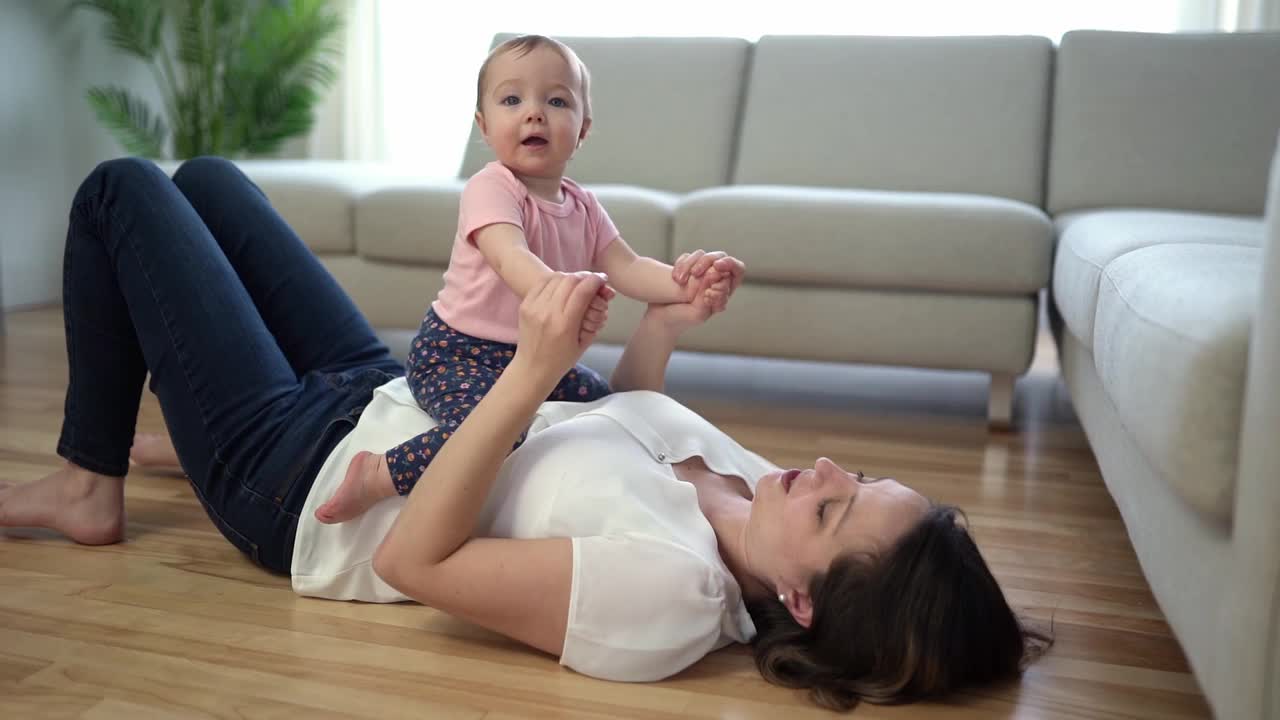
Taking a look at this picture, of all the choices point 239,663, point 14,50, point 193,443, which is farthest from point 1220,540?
point 14,50

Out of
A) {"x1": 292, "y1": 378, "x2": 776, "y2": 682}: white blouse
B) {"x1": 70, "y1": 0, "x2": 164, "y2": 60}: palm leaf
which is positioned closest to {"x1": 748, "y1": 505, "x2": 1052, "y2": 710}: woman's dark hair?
{"x1": 292, "y1": 378, "x2": 776, "y2": 682}: white blouse

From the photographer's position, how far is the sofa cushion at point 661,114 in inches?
139

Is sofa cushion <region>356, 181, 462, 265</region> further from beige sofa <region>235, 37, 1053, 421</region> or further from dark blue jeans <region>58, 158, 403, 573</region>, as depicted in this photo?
dark blue jeans <region>58, 158, 403, 573</region>

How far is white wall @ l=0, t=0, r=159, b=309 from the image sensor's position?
4121 mm

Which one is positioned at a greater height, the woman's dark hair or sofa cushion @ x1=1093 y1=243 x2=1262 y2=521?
sofa cushion @ x1=1093 y1=243 x2=1262 y2=521

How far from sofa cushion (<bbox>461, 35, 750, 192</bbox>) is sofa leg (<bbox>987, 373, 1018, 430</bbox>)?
1103 mm

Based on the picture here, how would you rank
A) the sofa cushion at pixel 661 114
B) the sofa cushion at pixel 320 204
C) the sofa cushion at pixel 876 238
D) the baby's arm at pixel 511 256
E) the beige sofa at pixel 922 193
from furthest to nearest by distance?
the sofa cushion at pixel 661 114
the sofa cushion at pixel 320 204
the sofa cushion at pixel 876 238
the beige sofa at pixel 922 193
the baby's arm at pixel 511 256

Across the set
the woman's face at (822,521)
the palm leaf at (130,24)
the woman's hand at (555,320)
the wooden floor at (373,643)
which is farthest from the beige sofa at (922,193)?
the palm leaf at (130,24)

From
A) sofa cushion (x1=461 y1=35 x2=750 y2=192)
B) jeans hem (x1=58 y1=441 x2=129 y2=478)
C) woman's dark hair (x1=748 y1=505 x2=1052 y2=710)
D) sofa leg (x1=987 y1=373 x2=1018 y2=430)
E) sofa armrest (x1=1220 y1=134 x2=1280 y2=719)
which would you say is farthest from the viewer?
sofa cushion (x1=461 y1=35 x2=750 y2=192)

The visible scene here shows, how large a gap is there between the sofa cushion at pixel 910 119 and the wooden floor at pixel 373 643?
1.24 metres

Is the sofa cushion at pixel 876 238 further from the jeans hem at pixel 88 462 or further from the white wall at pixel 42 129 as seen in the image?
the white wall at pixel 42 129

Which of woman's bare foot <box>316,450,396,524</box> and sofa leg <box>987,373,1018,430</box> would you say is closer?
woman's bare foot <box>316,450,396,524</box>

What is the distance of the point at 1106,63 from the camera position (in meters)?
3.27

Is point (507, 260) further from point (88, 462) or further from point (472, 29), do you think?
point (472, 29)
